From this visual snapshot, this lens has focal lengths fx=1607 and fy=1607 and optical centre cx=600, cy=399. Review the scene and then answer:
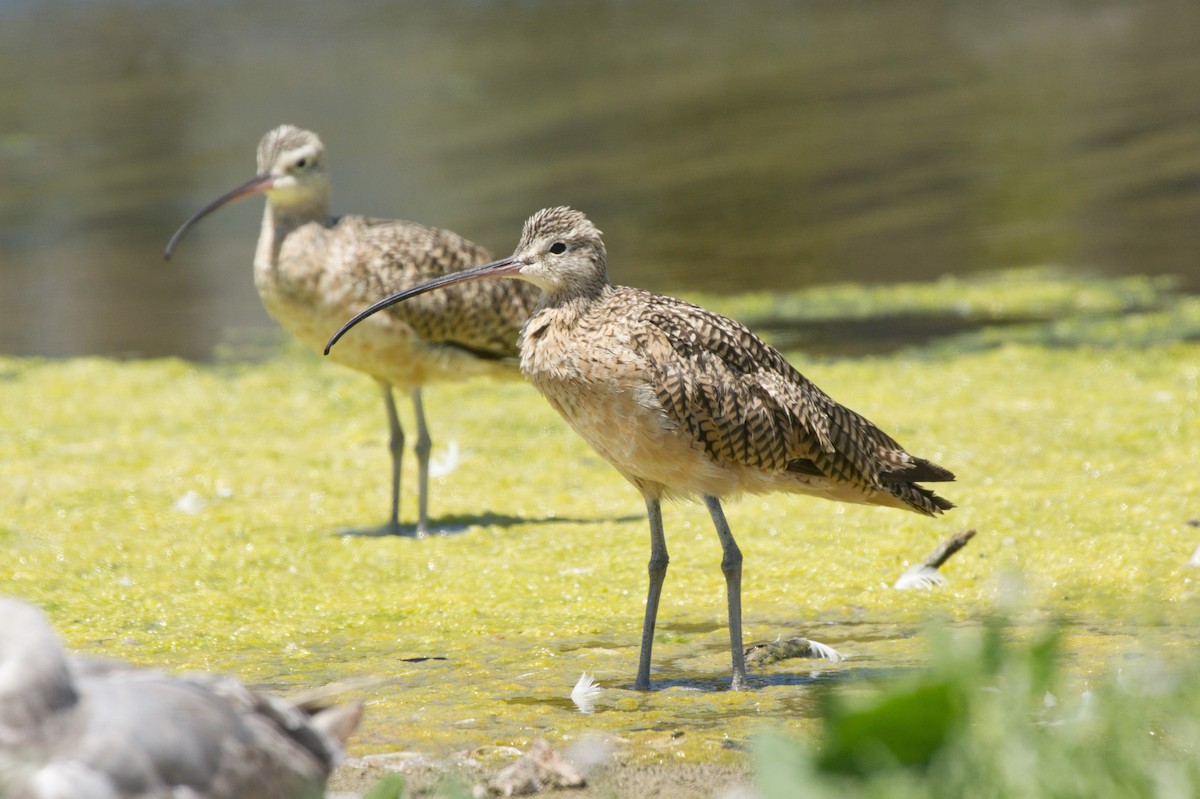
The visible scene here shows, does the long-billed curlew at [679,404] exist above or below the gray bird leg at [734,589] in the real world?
above

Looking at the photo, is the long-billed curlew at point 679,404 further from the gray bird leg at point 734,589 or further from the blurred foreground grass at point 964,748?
the blurred foreground grass at point 964,748

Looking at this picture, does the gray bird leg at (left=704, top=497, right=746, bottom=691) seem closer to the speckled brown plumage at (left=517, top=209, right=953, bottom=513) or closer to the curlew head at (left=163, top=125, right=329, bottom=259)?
the speckled brown plumage at (left=517, top=209, right=953, bottom=513)

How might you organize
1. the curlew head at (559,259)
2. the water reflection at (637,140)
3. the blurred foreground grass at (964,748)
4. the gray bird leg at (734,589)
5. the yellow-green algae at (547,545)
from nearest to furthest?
the blurred foreground grass at (964,748), the gray bird leg at (734,589), the yellow-green algae at (547,545), the curlew head at (559,259), the water reflection at (637,140)

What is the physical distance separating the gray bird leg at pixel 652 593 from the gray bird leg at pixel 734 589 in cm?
18

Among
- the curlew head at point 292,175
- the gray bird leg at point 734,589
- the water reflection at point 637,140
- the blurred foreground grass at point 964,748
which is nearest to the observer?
the blurred foreground grass at point 964,748

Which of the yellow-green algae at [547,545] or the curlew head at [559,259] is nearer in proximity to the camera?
the yellow-green algae at [547,545]

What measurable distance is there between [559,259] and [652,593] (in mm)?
1031

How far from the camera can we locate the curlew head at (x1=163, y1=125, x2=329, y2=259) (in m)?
7.12

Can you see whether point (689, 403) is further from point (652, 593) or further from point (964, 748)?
point (964, 748)

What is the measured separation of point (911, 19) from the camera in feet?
Result: 79.8

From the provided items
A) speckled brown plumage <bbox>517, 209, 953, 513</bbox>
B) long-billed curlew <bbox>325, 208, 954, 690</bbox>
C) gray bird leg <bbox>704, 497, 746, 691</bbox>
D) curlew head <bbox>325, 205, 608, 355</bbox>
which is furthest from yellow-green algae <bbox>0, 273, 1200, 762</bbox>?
curlew head <bbox>325, 205, 608, 355</bbox>

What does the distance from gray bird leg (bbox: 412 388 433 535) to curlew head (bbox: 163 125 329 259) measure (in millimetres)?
970

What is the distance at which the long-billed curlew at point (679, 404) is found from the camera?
4480mm

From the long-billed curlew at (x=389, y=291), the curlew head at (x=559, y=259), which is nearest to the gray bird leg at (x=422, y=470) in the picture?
the long-billed curlew at (x=389, y=291)
